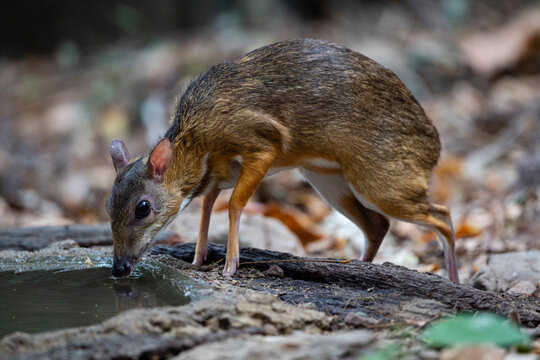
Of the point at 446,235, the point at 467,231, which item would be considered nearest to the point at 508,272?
the point at 446,235

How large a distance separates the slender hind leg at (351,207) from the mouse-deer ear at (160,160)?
153 cm

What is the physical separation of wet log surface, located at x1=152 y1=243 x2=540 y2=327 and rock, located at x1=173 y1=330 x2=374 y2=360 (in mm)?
872

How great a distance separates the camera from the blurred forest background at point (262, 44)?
8.34 metres

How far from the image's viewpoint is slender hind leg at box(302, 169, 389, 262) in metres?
5.92

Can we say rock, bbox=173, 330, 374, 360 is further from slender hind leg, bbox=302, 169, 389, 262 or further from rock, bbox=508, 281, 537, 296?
slender hind leg, bbox=302, 169, 389, 262

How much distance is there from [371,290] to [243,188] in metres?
1.33

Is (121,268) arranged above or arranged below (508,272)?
below

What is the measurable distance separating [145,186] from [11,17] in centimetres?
1716

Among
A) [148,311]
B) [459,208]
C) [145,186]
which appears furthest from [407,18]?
[148,311]

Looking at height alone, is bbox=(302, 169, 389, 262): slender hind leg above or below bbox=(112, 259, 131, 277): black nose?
above

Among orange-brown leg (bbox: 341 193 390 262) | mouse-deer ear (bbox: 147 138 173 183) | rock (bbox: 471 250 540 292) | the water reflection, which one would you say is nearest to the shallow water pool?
the water reflection

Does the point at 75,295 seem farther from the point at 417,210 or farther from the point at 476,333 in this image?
the point at 417,210

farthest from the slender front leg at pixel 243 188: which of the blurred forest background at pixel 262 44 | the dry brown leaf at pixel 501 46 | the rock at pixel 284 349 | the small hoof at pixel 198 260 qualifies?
the dry brown leaf at pixel 501 46

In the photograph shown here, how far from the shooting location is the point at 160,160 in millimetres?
4934
